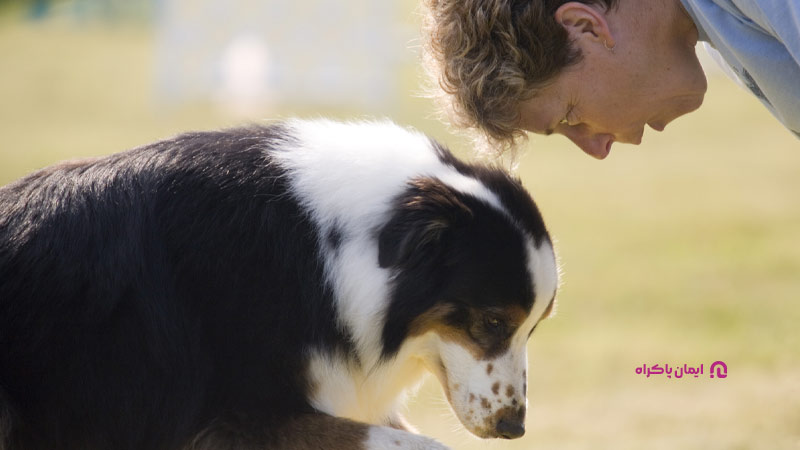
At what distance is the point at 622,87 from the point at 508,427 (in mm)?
1256

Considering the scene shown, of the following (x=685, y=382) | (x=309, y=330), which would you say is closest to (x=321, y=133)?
(x=309, y=330)

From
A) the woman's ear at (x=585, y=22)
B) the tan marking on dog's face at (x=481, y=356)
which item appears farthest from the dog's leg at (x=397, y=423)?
the woman's ear at (x=585, y=22)

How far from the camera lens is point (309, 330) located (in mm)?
3301

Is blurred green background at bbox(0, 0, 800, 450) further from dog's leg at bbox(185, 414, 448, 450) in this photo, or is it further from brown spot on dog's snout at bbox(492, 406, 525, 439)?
dog's leg at bbox(185, 414, 448, 450)

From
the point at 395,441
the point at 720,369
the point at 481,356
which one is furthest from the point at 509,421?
the point at 720,369

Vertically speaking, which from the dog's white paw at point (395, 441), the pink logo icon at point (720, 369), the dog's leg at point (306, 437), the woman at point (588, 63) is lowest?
the pink logo icon at point (720, 369)

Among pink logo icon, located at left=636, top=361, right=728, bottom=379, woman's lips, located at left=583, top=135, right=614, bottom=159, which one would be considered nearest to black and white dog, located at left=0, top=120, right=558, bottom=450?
woman's lips, located at left=583, top=135, right=614, bottom=159

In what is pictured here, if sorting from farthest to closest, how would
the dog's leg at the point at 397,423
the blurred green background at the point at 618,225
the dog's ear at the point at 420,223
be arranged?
1. the blurred green background at the point at 618,225
2. the dog's leg at the point at 397,423
3. the dog's ear at the point at 420,223

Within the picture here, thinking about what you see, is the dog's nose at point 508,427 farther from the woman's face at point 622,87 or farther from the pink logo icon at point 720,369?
the pink logo icon at point 720,369

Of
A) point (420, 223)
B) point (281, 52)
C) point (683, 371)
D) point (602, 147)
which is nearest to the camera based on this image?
point (420, 223)

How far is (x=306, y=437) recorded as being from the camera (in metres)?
3.18

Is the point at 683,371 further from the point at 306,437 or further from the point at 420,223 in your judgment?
the point at 306,437

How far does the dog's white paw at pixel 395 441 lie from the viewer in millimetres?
3213

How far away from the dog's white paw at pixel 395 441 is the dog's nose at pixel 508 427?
27cm
